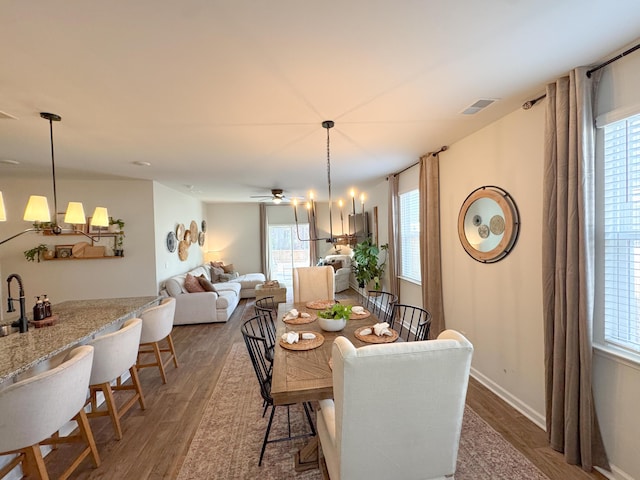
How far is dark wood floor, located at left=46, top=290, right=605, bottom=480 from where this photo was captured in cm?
201

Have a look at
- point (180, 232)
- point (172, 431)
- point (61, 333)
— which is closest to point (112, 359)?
point (61, 333)

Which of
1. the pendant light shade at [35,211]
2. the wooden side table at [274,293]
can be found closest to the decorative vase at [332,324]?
the pendant light shade at [35,211]

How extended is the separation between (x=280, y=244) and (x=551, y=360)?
26.2 ft

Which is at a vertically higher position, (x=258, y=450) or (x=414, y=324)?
(x=414, y=324)

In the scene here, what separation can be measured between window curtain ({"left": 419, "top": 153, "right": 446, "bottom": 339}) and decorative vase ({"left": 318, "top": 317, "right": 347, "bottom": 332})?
1.84 metres

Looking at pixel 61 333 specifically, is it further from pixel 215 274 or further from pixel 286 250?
pixel 286 250

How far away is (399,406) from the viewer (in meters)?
1.22

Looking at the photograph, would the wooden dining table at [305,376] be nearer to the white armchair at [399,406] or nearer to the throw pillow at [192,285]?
the white armchair at [399,406]

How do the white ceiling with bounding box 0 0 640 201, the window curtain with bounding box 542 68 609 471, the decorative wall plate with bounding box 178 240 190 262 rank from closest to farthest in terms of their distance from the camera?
the white ceiling with bounding box 0 0 640 201
the window curtain with bounding box 542 68 609 471
the decorative wall plate with bounding box 178 240 190 262

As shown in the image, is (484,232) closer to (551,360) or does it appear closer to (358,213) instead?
(551,360)

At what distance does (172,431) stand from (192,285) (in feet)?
10.7

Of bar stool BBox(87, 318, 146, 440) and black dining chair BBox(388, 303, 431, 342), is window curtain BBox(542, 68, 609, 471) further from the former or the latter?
bar stool BBox(87, 318, 146, 440)

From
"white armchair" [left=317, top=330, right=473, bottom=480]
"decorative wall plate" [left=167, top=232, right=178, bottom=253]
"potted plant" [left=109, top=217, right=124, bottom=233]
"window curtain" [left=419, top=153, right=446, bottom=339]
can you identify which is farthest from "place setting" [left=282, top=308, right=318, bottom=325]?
"decorative wall plate" [left=167, top=232, right=178, bottom=253]

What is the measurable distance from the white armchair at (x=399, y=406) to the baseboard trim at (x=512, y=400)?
155 centimetres
